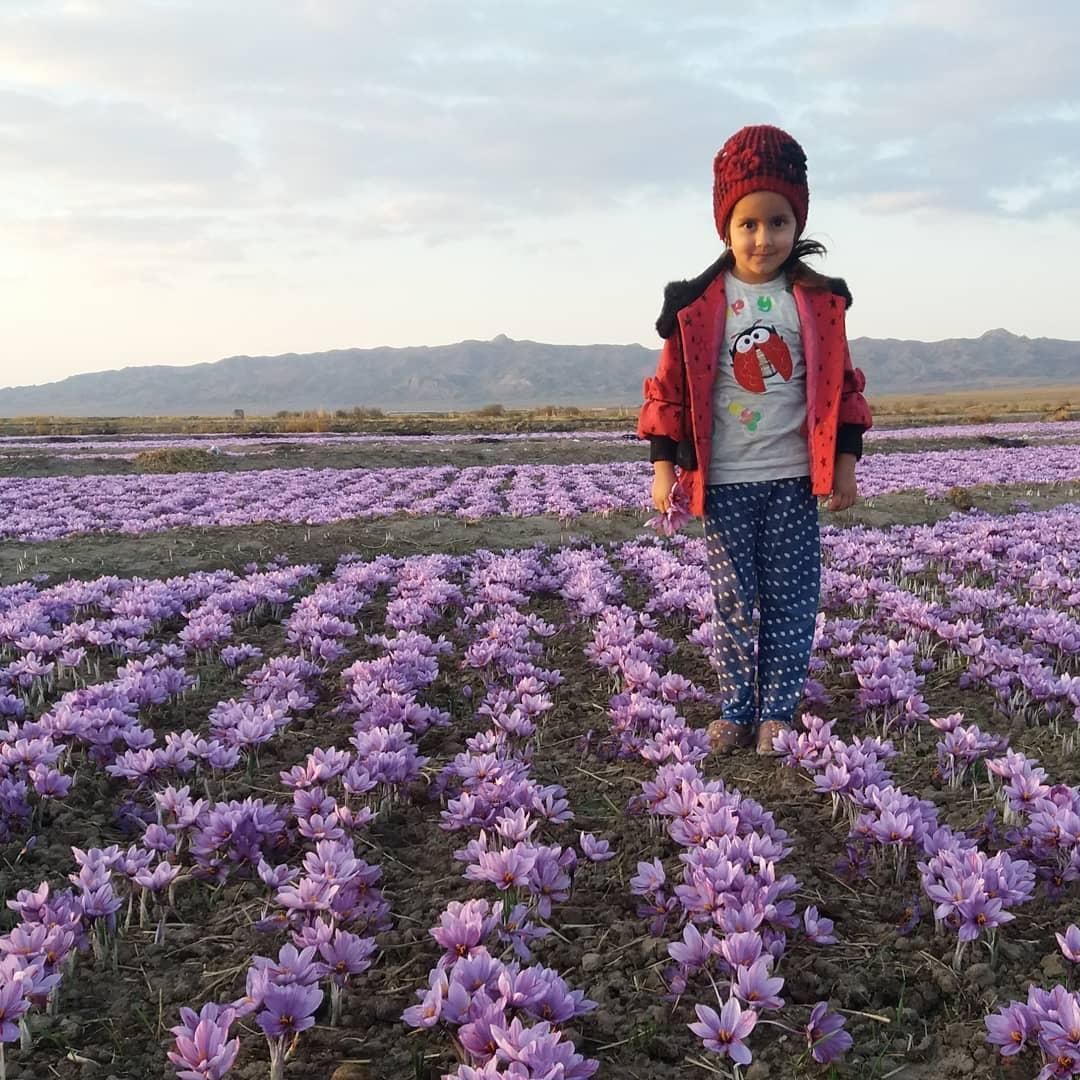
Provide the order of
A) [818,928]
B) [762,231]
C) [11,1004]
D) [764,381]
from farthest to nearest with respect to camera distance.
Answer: [764,381] → [762,231] → [818,928] → [11,1004]

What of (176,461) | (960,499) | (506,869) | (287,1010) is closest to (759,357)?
(506,869)

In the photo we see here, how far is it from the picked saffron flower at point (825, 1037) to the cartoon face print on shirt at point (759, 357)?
2.78m

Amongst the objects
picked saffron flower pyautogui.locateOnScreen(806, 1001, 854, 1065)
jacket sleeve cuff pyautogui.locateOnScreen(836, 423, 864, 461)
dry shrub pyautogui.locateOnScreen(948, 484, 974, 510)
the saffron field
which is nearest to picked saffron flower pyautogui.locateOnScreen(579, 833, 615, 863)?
the saffron field

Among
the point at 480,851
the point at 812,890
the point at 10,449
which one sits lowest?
the point at 812,890

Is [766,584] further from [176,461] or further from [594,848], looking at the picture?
[176,461]

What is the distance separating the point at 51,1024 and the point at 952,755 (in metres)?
3.52

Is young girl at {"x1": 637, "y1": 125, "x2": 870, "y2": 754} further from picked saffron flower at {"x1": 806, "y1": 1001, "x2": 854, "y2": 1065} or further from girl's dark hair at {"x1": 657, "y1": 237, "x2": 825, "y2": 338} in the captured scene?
picked saffron flower at {"x1": 806, "y1": 1001, "x2": 854, "y2": 1065}

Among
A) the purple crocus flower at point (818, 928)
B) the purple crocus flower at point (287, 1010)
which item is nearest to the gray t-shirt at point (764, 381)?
the purple crocus flower at point (818, 928)

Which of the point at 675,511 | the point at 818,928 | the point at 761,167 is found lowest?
the point at 818,928

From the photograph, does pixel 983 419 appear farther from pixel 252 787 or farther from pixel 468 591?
pixel 252 787

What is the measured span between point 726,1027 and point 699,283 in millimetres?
3193

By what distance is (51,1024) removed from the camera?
7.57 feet

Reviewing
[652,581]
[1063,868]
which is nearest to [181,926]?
[1063,868]

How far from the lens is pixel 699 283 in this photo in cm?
407
